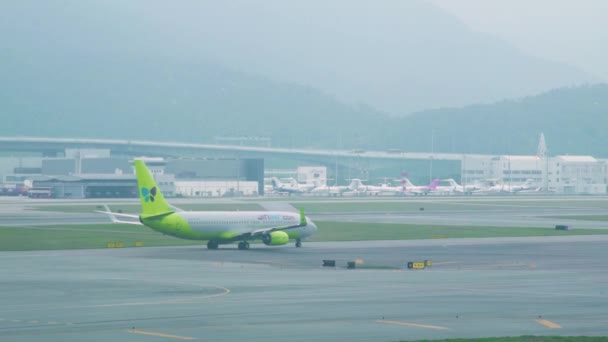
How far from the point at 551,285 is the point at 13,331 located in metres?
25.8

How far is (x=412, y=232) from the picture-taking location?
96.2 metres

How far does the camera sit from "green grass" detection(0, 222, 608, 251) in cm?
8094

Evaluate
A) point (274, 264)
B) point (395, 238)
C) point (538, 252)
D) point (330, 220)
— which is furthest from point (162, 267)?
point (330, 220)

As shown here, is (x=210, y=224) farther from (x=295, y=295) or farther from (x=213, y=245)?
(x=295, y=295)

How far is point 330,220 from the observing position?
11438 centimetres

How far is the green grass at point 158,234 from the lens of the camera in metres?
80.9

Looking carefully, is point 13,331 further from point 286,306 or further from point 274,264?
point 274,264

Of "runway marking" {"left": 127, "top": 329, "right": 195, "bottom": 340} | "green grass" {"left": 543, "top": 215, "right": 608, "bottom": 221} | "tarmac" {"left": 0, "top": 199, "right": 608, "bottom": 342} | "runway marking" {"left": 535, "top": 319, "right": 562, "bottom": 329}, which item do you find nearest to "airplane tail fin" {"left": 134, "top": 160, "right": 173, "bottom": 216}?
"tarmac" {"left": 0, "top": 199, "right": 608, "bottom": 342}

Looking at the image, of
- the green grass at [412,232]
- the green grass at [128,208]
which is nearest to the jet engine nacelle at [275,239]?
the green grass at [412,232]

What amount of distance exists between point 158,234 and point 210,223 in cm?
1630

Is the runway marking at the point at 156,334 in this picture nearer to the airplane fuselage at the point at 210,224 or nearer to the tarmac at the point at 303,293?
the tarmac at the point at 303,293

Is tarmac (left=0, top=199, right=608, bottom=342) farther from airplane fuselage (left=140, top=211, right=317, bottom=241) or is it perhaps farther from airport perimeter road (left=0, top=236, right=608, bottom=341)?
airplane fuselage (left=140, top=211, right=317, bottom=241)

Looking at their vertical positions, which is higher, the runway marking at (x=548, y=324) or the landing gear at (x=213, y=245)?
the landing gear at (x=213, y=245)

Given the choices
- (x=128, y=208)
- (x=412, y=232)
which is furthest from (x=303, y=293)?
(x=128, y=208)
